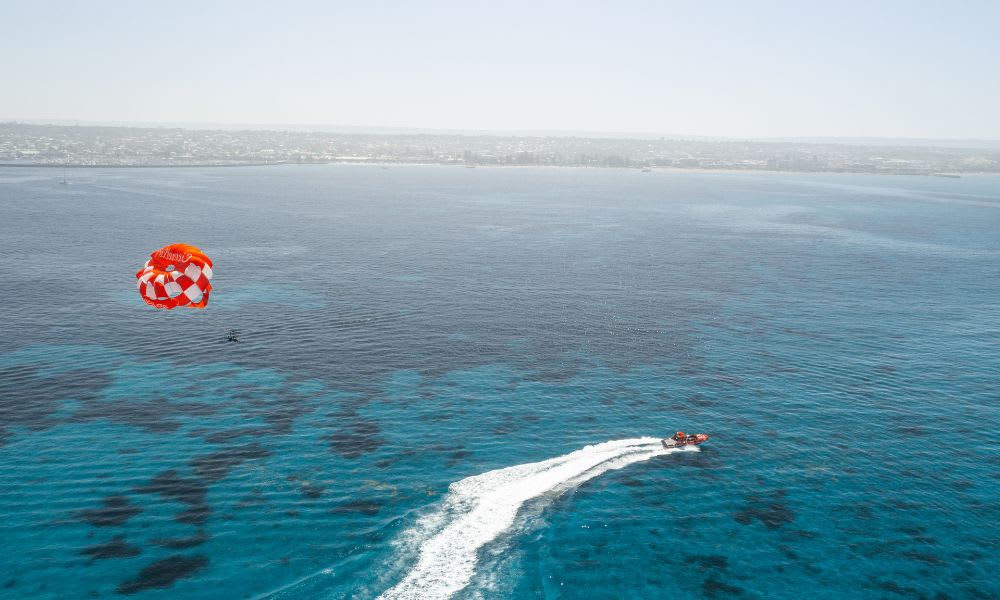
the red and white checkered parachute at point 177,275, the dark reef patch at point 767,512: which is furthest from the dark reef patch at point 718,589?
the red and white checkered parachute at point 177,275

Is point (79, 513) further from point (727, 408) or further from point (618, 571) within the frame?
point (727, 408)

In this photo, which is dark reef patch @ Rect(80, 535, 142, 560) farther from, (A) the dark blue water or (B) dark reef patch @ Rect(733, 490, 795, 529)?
(B) dark reef patch @ Rect(733, 490, 795, 529)

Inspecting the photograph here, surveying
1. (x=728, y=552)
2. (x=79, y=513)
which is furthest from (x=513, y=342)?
(x=79, y=513)

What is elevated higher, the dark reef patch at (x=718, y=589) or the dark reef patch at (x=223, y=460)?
the dark reef patch at (x=223, y=460)

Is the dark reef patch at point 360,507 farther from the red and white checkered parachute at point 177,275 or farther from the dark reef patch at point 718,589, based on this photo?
the red and white checkered parachute at point 177,275

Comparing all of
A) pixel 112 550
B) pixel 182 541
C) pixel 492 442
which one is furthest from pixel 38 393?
pixel 492 442

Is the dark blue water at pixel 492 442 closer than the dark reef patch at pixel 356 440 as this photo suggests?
Yes

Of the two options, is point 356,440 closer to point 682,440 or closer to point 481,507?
point 481,507

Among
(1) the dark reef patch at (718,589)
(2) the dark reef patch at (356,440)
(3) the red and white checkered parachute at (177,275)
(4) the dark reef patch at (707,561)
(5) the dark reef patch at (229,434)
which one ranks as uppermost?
(3) the red and white checkered parachute at (177,275)
